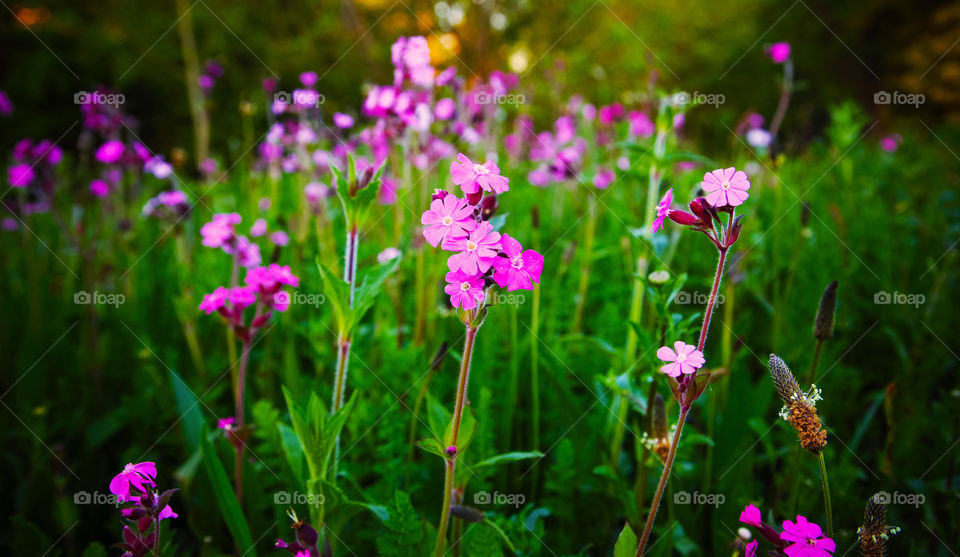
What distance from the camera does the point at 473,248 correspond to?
88cm

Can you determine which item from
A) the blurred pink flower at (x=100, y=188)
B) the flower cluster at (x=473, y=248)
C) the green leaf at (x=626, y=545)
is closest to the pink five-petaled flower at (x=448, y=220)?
the flower cluster at (x=473, y=248)

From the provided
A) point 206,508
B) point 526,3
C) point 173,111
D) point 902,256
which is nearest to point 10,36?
point 173,111

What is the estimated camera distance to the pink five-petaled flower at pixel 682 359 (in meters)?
0.88

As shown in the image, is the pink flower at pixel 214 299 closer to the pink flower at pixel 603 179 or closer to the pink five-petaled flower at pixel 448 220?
the pink five-petaled flower at pixel 448 220

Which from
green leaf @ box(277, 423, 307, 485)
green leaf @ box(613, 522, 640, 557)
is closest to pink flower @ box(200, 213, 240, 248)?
green leaf @ box(277, 423, 307, 485)

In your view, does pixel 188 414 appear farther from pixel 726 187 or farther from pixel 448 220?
pixel 726 187

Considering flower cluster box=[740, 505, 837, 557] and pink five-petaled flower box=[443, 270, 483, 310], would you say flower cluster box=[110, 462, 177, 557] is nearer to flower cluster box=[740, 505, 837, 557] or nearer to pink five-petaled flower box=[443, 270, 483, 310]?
pink five-petaled flower box=[443, 270, 483, 310]

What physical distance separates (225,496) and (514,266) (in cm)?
83

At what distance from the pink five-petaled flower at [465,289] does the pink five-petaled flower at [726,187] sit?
37 cm

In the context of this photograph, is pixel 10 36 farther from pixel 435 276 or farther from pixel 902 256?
pixel 902 256

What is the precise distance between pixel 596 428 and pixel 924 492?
0.89 m

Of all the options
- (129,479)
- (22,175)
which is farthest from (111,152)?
(129,479)

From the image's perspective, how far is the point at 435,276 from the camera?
2.16 metres

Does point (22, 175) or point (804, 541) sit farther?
point (22, 175)
